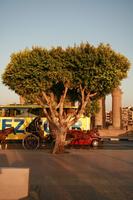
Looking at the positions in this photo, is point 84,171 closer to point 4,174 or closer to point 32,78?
point 4,174

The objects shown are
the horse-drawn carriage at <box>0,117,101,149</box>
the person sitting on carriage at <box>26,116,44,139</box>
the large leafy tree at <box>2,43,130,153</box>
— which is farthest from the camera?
the person sitting on carriage at <box>26,116,44,139</box>

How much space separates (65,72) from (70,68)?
0.51 m

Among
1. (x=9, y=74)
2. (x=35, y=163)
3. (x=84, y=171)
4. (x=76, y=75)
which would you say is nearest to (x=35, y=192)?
(x=84, y=171)

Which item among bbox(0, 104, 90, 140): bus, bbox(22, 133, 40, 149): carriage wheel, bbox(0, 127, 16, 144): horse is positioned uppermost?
bbox(0, 104, 90, 140): bus

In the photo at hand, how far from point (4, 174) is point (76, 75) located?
44.4 ft

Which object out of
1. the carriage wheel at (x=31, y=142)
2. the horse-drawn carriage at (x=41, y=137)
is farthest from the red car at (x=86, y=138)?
the carriage wheel at (x=31, y=142)

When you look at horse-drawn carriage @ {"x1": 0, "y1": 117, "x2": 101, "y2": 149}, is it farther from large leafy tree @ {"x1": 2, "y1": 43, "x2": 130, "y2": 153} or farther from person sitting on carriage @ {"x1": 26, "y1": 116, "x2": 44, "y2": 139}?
large leafy tree @ {"x1": 2, "y1": 43, "x2": 130, "y2": 153}

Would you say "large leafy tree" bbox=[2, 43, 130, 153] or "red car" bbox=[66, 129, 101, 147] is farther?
"red car" bbox=[66, 129, 101, 147]

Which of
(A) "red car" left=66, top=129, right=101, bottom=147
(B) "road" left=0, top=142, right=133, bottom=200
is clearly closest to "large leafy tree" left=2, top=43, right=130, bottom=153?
(A) "red car" left=66, top=129, right=101, bottom=147

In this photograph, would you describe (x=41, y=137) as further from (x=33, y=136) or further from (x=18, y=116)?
(x=18, y=116)

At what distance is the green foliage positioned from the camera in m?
22.7

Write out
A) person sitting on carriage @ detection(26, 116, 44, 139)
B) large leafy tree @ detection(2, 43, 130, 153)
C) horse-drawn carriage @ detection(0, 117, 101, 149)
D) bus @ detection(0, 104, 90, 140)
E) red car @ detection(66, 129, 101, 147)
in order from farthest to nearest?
bus @ detection(0, 104, 90, 140)
red car @ detection(66, 129, 101, 147)
person sitting on carriage @ detection(26, 116, 44, 139)
horse-drawn carriage @ detection(0, 117, 101, 149)
large leafy tree @ detection(2, 43, 130, 153)

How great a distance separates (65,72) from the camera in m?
22.9

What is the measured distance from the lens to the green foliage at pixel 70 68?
74.3 ft
